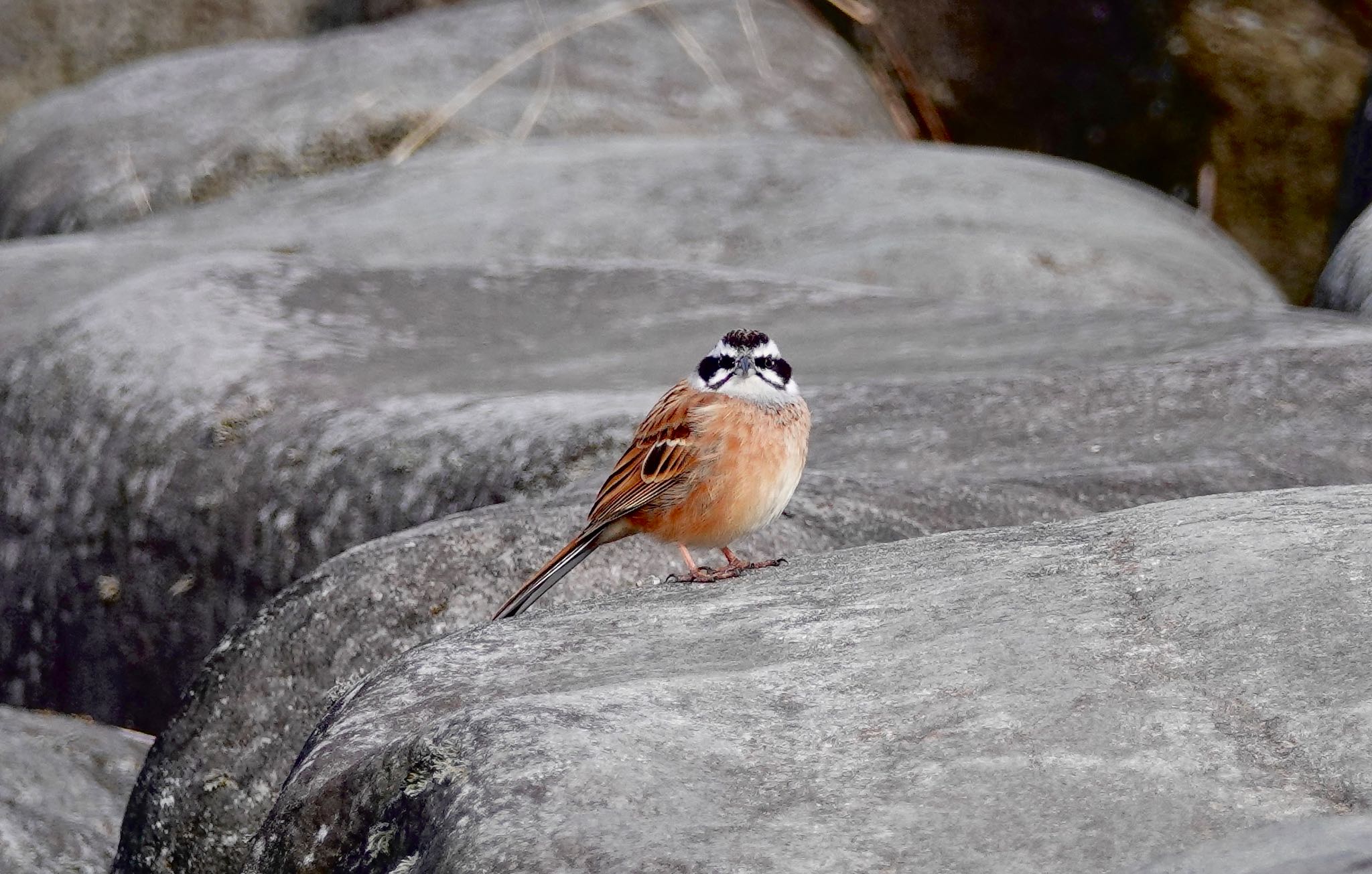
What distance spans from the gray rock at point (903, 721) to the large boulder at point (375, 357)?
1.41 meters

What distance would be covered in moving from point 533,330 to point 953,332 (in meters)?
1.79

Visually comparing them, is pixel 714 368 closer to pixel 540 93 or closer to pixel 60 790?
pixel 60 790

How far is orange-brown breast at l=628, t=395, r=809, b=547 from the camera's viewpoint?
4730 millimetres

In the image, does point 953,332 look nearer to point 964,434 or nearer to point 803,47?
point 964,434

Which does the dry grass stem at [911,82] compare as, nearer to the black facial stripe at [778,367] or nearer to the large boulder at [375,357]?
the large boulder at [375,357]

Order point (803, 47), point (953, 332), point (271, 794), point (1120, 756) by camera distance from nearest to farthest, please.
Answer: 1. point (1120, 756)
2. point (271, 794)
3. point (953, 332)
4. point (803, 47)

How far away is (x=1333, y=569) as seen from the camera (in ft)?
11.0

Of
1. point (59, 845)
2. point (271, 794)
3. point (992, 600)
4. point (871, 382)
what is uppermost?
point (992, 600)

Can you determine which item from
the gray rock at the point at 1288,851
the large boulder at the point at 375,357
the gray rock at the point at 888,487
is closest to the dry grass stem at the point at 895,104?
the large boulder at the point at 375,357

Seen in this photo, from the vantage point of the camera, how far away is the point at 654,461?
15.9 feet

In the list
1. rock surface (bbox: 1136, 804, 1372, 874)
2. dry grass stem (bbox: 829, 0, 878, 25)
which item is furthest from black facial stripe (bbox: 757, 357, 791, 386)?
dry grass stem (bbox: 829, 0, 878, 25)

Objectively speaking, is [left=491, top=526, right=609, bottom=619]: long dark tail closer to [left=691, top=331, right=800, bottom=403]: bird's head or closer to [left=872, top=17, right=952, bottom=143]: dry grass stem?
[left=691, top=331, right=800, bottom=403]: bird's head

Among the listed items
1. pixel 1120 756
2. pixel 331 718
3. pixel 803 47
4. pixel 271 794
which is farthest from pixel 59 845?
pixel 803 47

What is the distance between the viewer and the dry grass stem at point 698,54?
1231 centimetres
